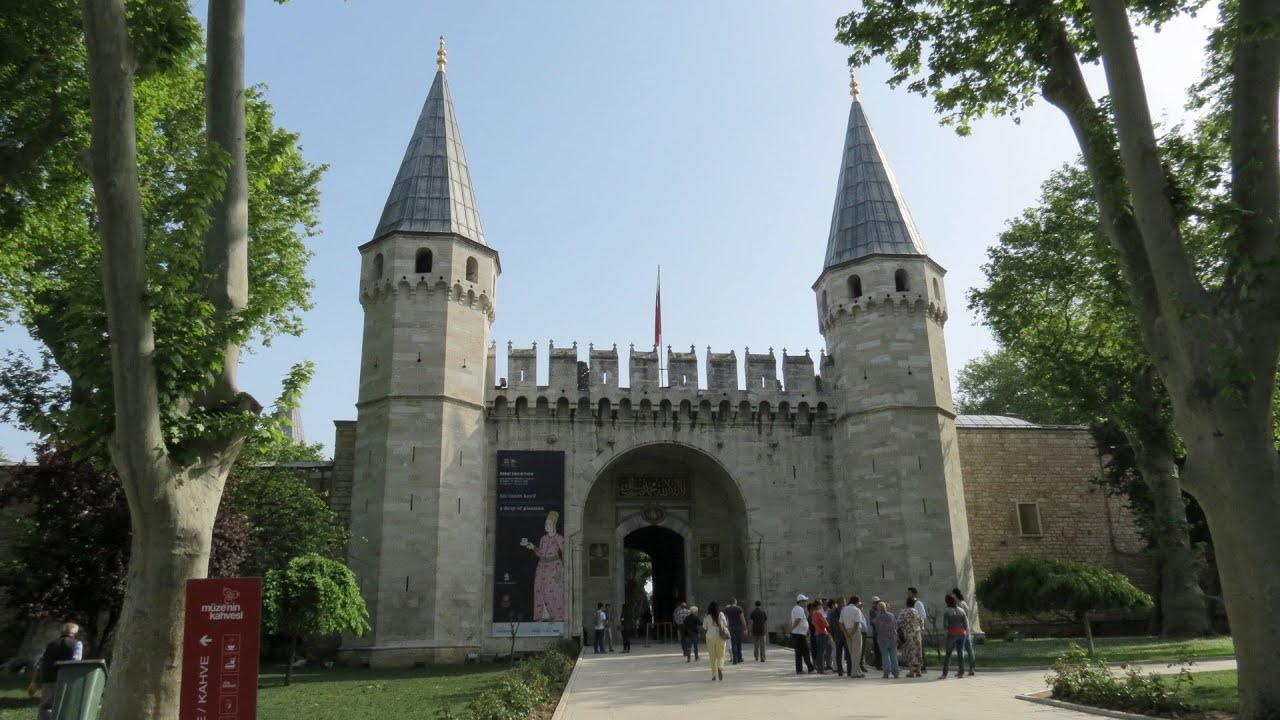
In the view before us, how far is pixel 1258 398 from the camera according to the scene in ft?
25.0

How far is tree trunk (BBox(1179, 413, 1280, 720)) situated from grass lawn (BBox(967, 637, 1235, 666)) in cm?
574

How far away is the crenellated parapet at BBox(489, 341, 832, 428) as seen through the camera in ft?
76.2

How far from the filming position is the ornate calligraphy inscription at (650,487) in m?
25.3

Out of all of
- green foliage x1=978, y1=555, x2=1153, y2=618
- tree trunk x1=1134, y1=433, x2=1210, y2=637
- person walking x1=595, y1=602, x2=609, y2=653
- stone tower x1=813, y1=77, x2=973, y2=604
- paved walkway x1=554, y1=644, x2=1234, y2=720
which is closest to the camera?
paved walkway x1=554, y1=644, x2=1234, y2=720

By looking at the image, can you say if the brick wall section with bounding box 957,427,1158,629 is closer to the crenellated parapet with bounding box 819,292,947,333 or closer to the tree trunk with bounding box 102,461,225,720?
the crenellated parapet with bounding box 819,292,947,333

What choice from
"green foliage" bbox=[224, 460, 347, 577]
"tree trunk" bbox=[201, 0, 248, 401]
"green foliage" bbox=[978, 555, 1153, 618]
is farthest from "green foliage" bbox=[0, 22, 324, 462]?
"green foliage" bbox=[978, 555, 1153, 618]

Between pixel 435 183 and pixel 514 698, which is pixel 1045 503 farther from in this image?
pixel 514 698

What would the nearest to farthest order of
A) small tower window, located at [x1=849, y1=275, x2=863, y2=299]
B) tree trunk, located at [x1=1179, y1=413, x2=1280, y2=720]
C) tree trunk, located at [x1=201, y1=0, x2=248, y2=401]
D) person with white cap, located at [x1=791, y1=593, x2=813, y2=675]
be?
tree trunk, located at [x1=1179, y1=413, x2=1280, y2=720] < tree trunk, located at [x1=201, y1=0, x2=248, y2=401] < person with white cap, located at [x1=791, y1=593, x2=813, y2=675] < small tower window, located at [x1=849, y1=275, x2=863, y2=299]

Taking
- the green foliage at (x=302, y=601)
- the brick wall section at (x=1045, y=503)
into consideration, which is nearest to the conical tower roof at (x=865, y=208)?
the brick wall section at (x=1045, y=503)

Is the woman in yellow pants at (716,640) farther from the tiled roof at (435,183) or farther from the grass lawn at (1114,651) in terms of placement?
the tiled roof at (435,183)

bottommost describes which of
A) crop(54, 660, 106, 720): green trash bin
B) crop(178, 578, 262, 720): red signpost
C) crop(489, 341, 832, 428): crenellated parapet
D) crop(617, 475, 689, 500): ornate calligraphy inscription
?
crop(54, 660, 106, 720): green trash bin

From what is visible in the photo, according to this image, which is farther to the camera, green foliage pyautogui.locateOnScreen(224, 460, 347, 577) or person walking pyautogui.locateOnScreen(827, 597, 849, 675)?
green foliage pyautogui.locateOnScreen(224, 460, 347, 577)

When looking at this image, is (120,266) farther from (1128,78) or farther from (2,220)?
(1128,78)

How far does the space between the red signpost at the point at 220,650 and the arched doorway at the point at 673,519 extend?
59.2ft
